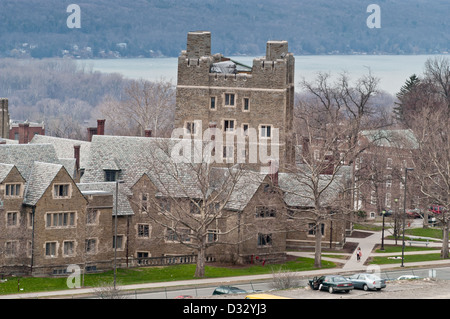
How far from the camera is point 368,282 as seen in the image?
218 ft

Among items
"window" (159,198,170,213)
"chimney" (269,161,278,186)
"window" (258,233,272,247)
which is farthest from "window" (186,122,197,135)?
"window" (258,233,272,247)

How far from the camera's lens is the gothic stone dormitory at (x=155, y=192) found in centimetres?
8169

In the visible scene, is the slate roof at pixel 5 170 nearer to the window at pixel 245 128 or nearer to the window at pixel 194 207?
the window at pixel 194 207

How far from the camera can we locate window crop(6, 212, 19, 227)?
81.4 m

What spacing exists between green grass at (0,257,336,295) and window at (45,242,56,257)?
2606mm

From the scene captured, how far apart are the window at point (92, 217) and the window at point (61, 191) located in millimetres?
2706

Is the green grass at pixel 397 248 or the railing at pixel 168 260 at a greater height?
the green grass at pixel 397 248

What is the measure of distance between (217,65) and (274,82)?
20.1 feet

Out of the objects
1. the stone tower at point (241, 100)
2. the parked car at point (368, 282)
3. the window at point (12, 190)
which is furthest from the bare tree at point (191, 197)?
the parked car at point (368, 282)

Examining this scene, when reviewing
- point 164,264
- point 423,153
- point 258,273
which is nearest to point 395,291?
point 258,273

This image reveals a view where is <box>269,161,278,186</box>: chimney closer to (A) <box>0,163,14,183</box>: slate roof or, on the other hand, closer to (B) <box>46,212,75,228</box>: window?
(B) <box>46,212,75,228</box>: window
